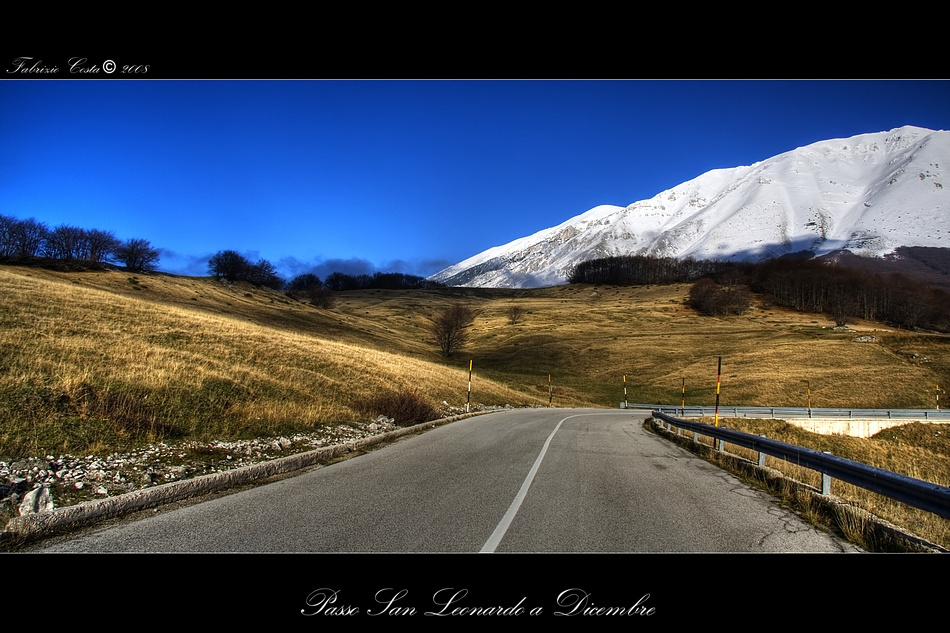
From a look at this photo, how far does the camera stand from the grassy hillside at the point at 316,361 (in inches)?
386

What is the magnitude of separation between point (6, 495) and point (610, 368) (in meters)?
60.1

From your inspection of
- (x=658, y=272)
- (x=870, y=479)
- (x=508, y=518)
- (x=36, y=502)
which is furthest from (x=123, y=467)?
(x=658, y=272)

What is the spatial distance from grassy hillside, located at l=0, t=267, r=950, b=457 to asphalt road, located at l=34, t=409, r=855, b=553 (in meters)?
3.48

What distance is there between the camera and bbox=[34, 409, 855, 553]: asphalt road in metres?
4.88

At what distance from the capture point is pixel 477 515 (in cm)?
591

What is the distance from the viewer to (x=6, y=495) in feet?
18.7

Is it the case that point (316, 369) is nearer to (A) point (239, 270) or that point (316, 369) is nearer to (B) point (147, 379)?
(B) point (147, 379)

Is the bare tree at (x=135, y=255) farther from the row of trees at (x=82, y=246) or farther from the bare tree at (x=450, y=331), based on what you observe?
the bare tree at (x=450, y=331)

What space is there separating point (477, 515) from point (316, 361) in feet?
56.8

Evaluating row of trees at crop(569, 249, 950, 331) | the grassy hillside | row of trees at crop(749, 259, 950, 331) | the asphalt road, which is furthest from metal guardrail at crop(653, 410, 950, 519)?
row of trees at crop(749, 259, 950, 331)

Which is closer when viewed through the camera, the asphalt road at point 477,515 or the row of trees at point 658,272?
the asphalt road at point 477,515

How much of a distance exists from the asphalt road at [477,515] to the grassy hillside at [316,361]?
11.4ft

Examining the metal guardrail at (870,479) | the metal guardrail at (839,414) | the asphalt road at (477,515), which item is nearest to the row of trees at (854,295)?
the metal guardrail at (839,414)
